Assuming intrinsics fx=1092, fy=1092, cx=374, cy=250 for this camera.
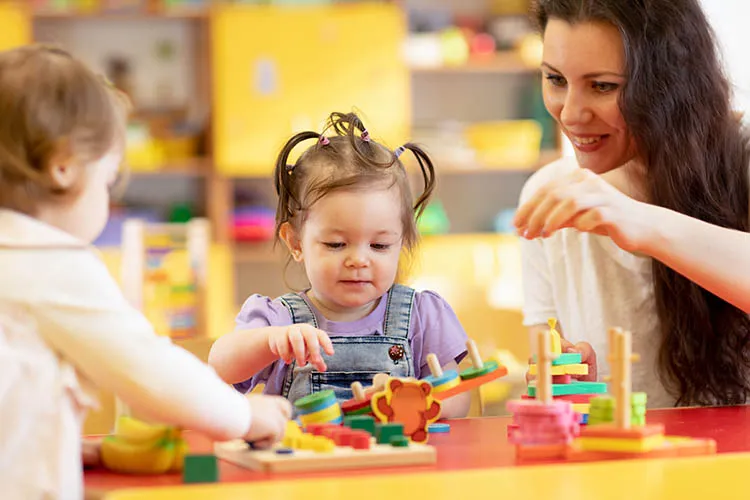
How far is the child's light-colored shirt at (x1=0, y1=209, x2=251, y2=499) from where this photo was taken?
85 centimetres

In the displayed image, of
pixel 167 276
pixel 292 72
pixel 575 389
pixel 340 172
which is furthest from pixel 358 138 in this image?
pixel 292 72

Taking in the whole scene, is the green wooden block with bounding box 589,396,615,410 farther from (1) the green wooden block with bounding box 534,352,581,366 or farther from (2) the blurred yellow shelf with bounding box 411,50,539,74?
(2) the blurred yellow shelf with bounding box 411,50,539,74

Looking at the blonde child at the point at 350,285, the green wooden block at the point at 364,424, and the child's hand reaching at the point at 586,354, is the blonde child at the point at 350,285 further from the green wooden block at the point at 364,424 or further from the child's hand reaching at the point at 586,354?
the green wooden block at the point at 364,424

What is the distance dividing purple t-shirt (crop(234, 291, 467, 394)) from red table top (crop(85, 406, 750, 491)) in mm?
172

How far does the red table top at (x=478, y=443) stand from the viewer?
944 millimetres

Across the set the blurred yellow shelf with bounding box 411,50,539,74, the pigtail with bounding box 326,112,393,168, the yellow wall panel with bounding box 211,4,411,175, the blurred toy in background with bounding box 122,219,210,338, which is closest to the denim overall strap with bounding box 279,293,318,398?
the pigtail with bounding box 326,112,393,168

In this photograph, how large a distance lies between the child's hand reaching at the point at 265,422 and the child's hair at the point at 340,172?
446mm

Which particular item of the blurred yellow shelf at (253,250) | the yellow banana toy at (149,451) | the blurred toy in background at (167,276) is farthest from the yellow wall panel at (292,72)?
the yellow banana toy at (149,451)

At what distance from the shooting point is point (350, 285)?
138cm

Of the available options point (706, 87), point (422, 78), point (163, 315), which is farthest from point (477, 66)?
point (706, 87)

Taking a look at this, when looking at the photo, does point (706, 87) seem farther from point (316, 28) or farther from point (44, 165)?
point (316, 28)

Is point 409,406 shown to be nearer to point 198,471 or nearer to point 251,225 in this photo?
point 198,471

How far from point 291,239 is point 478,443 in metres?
0.48

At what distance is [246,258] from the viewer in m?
4.88
